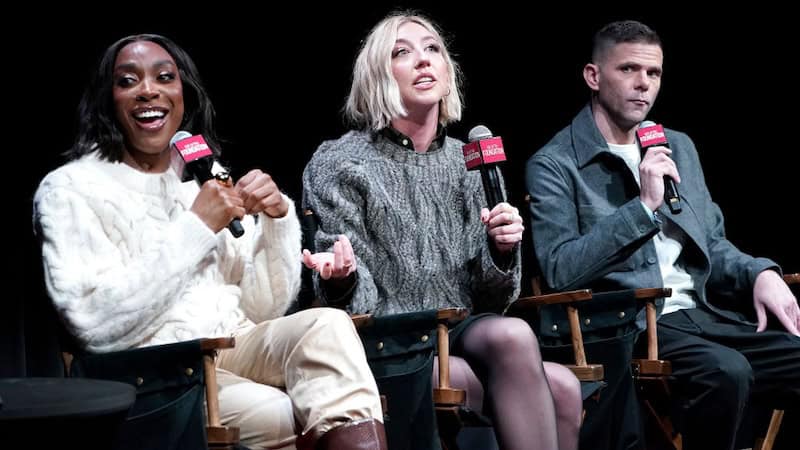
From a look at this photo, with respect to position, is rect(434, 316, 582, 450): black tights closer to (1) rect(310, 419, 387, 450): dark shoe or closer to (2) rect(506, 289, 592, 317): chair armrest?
(2) rect(506, 289, 592, 317): chair armrest

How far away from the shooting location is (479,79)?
3938 millimetres

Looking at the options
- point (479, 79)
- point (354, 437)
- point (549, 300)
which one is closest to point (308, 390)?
point (354, 437)

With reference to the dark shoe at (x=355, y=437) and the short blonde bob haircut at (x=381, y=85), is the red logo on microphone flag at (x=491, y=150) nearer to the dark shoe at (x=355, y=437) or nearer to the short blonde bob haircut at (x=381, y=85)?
the short blonde bob haircut at (x=381, y=85)

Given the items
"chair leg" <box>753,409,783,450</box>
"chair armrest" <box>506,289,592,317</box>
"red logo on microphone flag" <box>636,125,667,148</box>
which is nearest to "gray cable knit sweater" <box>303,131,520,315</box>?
"chair armrest" <box>506,289,592,317</box>

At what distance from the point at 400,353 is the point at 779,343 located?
1.23m

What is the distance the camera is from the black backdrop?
2.90 m

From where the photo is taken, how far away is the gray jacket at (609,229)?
306cm

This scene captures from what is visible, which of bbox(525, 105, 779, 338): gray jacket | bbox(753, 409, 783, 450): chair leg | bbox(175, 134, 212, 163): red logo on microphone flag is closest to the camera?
bbox(175, 134, 212, 163): red logo on microphone flag

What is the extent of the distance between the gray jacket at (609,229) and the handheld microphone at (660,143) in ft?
0.31

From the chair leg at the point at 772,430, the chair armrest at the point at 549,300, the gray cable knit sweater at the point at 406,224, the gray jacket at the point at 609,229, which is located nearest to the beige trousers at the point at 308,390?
the gray cable knit sweater at the point at 406,224

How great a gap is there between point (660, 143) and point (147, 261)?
154 cm

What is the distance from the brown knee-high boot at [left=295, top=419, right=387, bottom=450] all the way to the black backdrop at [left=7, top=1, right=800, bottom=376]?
1.07 metres

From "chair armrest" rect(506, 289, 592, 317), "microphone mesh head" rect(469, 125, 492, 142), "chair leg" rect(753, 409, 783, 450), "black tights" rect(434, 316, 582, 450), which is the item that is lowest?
"chair leg" rect(753, 409, 783, 450)

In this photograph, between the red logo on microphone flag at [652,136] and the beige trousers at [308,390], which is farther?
the red logo on microphone flag at [652,136]
